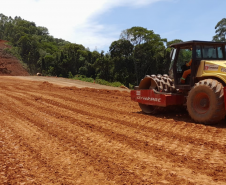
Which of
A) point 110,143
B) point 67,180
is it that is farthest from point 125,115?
point 67,180

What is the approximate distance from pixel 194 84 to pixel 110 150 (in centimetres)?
359

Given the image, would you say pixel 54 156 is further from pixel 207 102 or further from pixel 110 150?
pixel 207 102

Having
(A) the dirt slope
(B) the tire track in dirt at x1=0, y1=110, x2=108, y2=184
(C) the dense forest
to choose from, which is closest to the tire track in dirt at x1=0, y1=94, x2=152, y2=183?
(A) the dirt slope

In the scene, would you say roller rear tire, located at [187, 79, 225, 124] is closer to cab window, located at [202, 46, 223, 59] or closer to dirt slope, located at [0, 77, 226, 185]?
dirt slope, located at [0, 77, 226, 185]

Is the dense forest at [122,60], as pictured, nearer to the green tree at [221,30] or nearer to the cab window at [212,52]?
the green tree at [221,30]

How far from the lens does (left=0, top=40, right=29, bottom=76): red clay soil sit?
113 feet

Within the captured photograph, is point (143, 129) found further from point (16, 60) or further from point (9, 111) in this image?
point (16, 60)

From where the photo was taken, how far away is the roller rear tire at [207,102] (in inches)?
234

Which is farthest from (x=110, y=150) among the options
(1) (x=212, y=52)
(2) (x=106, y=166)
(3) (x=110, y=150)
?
(1) (x=212, y=52)

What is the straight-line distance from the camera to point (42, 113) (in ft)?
27.0

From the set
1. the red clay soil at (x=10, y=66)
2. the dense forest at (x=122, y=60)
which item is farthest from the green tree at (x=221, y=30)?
the red clay soil at (x=10, y=66)

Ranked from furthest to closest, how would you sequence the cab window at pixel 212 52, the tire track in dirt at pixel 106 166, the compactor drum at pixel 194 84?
the cab window at pixel 212 52
the compactor drum at pixel 194 84
the tire track in dirt at pixel 106 166

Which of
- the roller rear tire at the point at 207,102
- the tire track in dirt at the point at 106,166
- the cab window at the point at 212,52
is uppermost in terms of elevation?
the cab window at the point at 212,52

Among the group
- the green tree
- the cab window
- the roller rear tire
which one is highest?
the green tree
